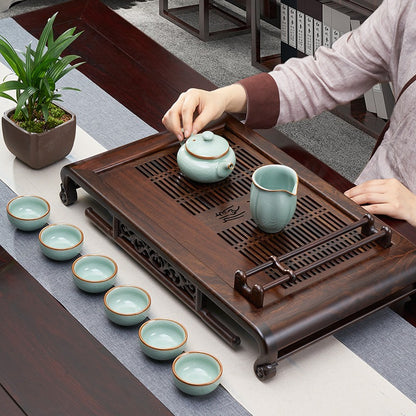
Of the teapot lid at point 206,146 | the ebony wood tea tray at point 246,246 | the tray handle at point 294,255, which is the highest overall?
the teapot lid at point 206,146

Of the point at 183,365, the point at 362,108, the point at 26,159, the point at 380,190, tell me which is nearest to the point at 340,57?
the point at 380,190

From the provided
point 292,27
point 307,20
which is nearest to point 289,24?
point 292,27

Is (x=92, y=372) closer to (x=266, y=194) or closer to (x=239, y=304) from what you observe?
(x=239, y=304)

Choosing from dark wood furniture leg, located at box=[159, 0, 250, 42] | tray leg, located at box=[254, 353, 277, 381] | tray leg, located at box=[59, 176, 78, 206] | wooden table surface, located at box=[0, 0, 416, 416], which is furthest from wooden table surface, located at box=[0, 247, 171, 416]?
dark wood furniture leg, located at box=[159, 0, 250, 42]

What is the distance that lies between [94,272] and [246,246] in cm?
29

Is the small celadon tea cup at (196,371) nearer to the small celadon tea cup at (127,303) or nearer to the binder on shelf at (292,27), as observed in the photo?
the small celadon tea cup at (127,303)

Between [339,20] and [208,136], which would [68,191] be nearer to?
[208,136]

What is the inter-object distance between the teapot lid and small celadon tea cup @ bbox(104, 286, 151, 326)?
0.31 m

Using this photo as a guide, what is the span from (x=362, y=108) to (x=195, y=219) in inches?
92.6

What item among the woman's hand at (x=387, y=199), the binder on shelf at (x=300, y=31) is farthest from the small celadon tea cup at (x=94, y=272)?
the binder on shelf at (x=300, y=31)

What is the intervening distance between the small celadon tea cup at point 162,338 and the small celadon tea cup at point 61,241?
248 millimetres

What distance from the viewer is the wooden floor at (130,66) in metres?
2.02

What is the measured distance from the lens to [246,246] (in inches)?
59.1

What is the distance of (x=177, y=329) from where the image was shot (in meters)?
1.41
